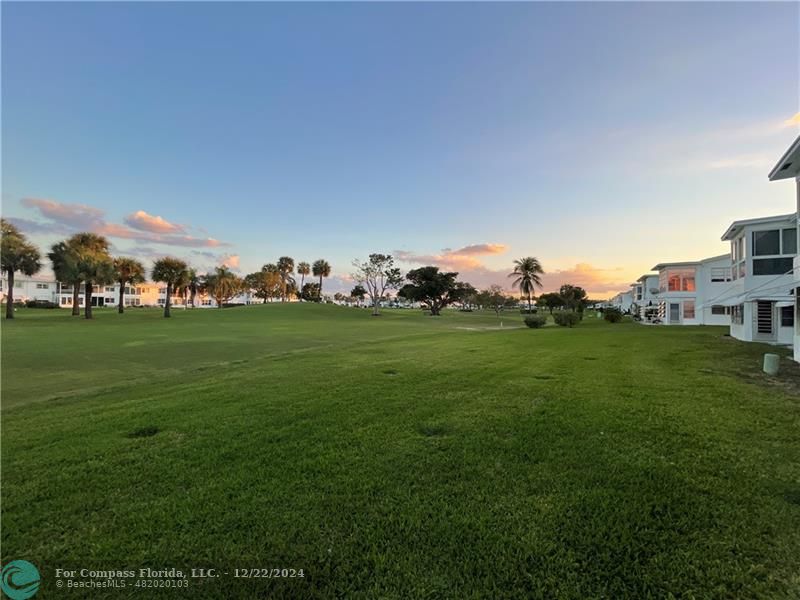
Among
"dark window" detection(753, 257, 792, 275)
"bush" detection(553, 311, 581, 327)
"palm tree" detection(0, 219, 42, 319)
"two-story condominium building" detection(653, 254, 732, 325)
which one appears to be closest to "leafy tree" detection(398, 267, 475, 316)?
"bush" detection(553, 311, 581, 327)

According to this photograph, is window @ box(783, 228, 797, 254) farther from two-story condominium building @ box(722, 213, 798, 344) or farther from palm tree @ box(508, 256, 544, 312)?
palm tree @ box(508, 256, 544, 312)

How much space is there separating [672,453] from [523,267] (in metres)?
73.4

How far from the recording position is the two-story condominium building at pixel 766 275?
18609mm

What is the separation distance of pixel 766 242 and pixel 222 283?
92.1 meters

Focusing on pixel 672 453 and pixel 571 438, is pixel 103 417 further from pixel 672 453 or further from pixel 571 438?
pixel 672 453

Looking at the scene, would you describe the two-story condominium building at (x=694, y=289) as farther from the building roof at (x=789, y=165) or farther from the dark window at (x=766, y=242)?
the building roof at (x=789, y=165)

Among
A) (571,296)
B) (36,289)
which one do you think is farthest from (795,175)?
(36,289)

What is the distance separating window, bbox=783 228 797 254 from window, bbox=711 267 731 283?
19851 millimetres

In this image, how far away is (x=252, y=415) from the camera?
6.13 m

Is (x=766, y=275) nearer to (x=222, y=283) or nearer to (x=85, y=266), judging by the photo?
(x=85, y=266)

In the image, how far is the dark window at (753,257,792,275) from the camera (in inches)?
744

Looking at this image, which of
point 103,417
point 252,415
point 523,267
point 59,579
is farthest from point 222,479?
point 523,267

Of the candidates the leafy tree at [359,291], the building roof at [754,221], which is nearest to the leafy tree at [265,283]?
the leafy tree at [359,291]

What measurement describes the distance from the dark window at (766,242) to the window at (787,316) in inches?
113
